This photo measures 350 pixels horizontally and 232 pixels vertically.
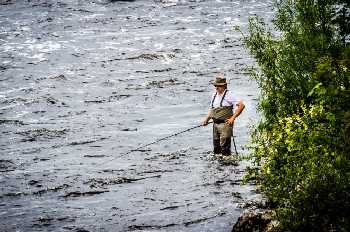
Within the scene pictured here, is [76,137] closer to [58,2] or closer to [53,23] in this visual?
[53,23]

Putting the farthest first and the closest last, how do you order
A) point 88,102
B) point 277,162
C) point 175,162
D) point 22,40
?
point 22,40
point 88,102
point 175,162
point 277,162

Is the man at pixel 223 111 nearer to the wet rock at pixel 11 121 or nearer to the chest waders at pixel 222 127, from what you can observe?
the chest waders at pixel 222 127

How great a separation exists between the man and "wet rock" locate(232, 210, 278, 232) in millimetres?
4351

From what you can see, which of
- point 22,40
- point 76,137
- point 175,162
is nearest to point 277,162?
point 175,162

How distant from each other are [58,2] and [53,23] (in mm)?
7169

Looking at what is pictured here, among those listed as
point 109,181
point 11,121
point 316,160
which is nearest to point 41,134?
point 11,121

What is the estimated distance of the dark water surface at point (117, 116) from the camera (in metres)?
11.1

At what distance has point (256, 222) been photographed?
8812mm

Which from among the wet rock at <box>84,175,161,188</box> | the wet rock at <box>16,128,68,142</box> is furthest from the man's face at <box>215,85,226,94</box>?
the wet rock at <box>16,128,68,142</box>

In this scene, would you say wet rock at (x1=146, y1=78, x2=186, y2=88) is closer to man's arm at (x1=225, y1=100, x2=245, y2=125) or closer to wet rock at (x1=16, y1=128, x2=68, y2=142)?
wet rock at (x1=16, y1=128, x2=68, y2=142)

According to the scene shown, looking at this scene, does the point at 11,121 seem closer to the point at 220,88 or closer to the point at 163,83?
the point at 163,83

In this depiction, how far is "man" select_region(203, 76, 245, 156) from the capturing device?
1320 cm

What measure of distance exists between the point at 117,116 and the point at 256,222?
37.0 ft

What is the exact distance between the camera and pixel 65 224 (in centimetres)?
1041
